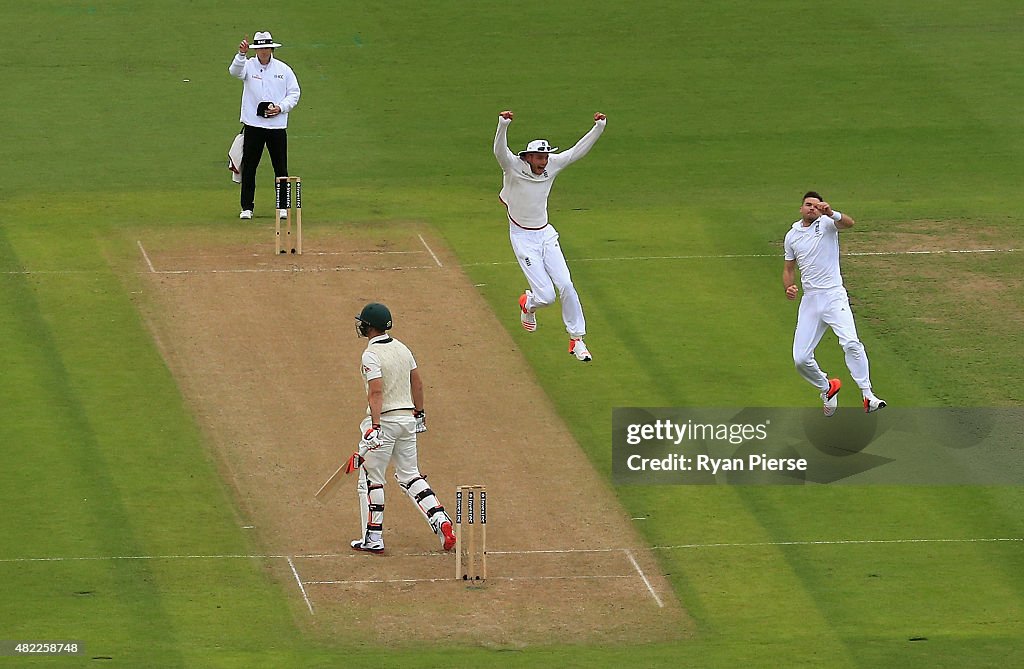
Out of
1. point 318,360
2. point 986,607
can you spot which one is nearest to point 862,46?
point 318,360

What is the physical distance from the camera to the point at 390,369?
19750 millimetres

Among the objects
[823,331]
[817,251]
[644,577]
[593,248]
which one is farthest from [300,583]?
[593,248]

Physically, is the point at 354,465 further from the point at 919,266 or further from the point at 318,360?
the point at 919,266

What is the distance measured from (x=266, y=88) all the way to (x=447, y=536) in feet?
34.3

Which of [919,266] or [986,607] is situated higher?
[919,266]

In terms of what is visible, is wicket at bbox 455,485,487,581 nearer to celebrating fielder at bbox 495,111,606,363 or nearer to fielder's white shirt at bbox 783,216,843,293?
celebrating fielder at bbox 495,111,606,363

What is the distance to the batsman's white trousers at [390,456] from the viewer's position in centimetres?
1991

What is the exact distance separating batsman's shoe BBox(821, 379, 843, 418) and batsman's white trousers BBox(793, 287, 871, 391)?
6.0 inches

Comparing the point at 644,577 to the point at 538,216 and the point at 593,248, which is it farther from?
the point at 593,248

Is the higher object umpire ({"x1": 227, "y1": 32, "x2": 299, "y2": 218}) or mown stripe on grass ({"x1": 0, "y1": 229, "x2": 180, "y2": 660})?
umpire ({"x1": 227, "y1": 32, "x2": 299, "y2": 218})

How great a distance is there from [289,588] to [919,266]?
1181 cm

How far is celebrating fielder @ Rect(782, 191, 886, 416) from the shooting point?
71.9ft

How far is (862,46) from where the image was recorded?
1518 inches

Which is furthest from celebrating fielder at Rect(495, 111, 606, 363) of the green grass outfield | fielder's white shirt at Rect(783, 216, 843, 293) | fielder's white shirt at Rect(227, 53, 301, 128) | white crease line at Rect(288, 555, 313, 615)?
fielder's white shirt at Rect(227, 53, 301, 128)
